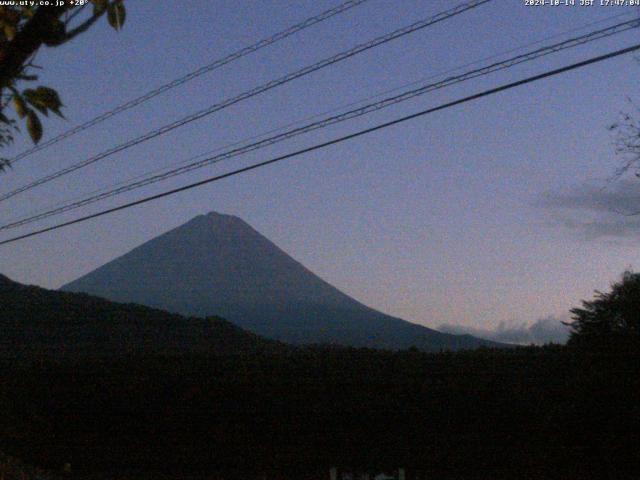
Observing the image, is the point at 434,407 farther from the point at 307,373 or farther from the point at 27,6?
the point at 27,6

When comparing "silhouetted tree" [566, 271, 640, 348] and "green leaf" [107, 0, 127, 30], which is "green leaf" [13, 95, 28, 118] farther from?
"silhouetted tree" [566, 271, 640, 348]

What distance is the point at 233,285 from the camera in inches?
3974

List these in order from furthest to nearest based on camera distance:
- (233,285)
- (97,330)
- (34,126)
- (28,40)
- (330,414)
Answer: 1. (233,285)
2. (97,330)
3. (330,414)
4. (34,126)
5. (28,40)

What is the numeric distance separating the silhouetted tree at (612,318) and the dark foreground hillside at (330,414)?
0.34 m

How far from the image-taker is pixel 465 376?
1997 cm

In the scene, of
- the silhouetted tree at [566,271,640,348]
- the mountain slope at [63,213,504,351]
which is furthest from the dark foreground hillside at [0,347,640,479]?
the mountain slope at [63,213,504,351]

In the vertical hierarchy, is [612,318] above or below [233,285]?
below

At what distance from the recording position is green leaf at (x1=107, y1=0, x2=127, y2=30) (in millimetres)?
4621

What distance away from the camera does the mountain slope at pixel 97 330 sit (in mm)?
31406

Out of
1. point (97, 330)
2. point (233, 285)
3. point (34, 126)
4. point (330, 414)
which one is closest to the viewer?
point (34, 126)

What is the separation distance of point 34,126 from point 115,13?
0.79 m

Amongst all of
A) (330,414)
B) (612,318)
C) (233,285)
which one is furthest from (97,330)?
(233,285)

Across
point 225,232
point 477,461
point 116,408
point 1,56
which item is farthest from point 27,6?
point 225,232

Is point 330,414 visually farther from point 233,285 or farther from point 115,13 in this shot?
point 233,285
